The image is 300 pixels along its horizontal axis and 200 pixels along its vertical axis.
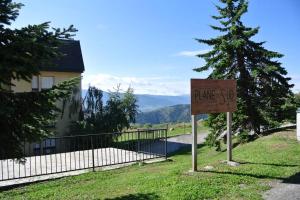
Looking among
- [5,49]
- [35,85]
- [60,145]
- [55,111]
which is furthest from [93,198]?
[35,85]

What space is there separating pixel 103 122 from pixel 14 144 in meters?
17.6

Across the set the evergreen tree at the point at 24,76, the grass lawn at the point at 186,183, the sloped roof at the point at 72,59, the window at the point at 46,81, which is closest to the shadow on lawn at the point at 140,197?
the grass lawn at the point at 186,183

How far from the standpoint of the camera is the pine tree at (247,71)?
16.5 m

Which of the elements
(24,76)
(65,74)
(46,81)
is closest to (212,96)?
(24,76)

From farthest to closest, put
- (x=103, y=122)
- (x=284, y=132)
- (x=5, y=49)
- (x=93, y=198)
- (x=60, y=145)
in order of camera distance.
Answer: (x=103, y=122) → (x=60, y=145) → (x=284, y=132) → (x=93, y=198) → (x=5, y=49)

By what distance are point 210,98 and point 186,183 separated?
2812mm

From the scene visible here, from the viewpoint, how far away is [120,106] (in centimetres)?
2569

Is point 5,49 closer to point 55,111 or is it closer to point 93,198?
point 55,111

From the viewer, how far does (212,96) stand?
33.4ft

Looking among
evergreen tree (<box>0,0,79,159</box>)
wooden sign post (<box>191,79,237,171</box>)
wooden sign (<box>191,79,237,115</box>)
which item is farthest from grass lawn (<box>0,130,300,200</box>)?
evergreen tree (<box>0,0,79,159</box>)

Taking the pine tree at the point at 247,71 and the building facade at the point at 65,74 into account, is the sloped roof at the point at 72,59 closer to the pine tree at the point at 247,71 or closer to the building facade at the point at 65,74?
the building facade at the point at 65,74

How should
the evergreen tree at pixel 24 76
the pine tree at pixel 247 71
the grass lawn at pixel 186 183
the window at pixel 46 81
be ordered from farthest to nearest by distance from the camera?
the window at pixel 46 81 → the pine tree at pixel 247 71 → the grass lawn at pixel 186 183 → the evergreen tree at pixel 24 76

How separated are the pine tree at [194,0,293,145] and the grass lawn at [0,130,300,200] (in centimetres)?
479

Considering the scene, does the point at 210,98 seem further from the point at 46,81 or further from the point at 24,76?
the point at 46,81
